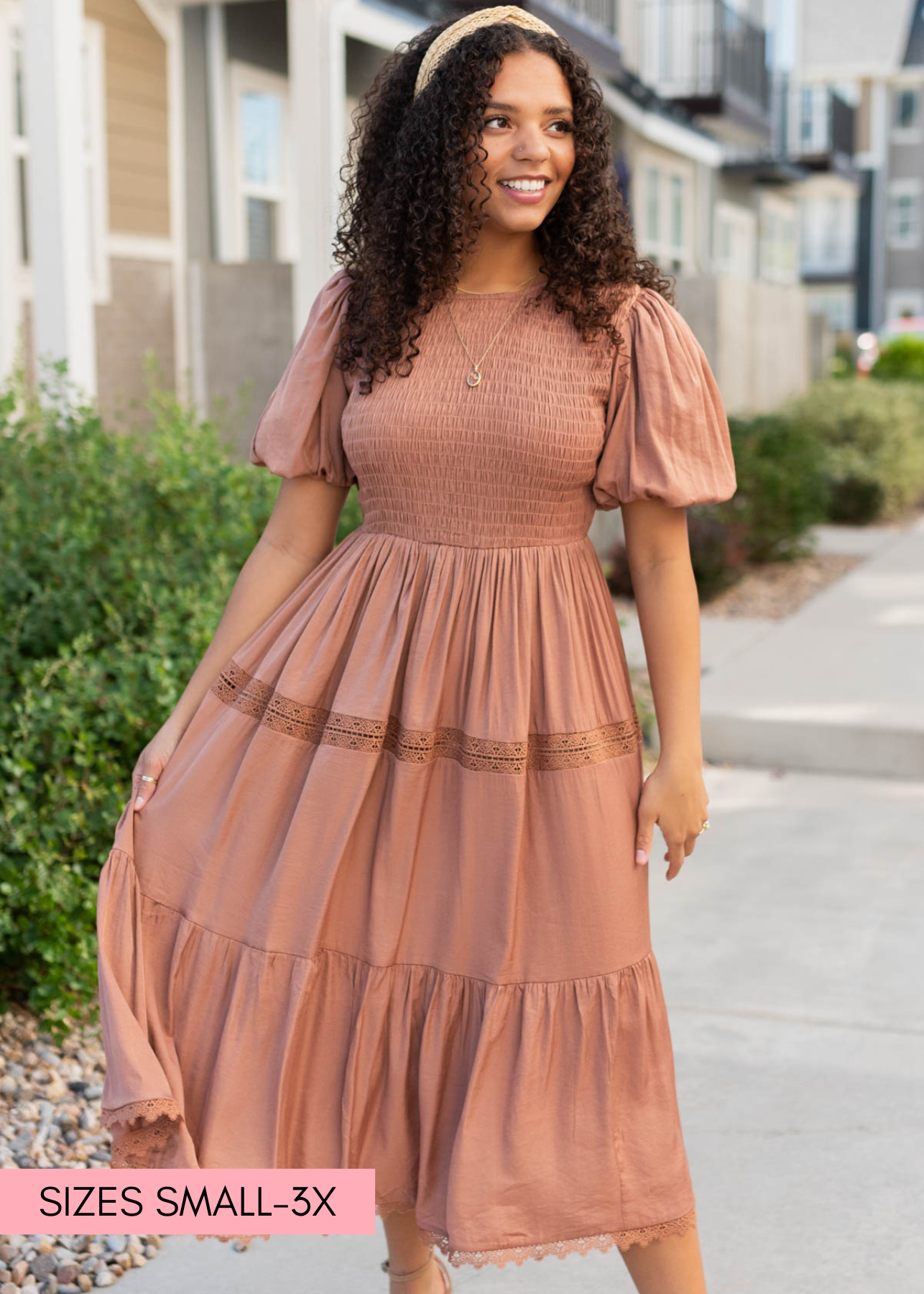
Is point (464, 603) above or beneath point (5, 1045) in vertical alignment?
above

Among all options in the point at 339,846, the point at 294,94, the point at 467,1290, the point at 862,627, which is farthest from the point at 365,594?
the point at 294,94

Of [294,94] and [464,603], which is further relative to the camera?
[294,94]

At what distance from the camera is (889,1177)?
9.37ft

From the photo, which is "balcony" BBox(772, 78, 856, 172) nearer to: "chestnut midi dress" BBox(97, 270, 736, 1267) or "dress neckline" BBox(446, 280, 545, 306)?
"dress neckline" BBox(446, 280, 545, 306)

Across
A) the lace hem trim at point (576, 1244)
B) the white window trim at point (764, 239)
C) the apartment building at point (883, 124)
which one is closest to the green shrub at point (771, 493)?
the lace hem trim at point (576, 1244)

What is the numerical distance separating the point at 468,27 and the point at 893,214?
41.9 metres

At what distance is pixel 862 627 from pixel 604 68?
719 centimetres

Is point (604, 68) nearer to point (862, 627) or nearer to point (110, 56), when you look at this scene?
point (110, 56)

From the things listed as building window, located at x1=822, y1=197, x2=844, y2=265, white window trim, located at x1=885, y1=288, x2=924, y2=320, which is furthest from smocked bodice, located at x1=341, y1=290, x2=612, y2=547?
building window, located at x1=822, y1=197, x2=844, y2=265

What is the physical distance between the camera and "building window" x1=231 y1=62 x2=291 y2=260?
9641 mm

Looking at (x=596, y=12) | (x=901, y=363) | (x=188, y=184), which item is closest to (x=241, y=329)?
(x=188, y=184)

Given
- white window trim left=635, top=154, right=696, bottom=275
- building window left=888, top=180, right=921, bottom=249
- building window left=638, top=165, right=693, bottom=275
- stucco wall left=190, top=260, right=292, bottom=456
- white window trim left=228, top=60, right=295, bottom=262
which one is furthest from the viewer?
building window left=888, top=180, right=921, bottom=249

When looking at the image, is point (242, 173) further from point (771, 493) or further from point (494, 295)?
point (494, 295)

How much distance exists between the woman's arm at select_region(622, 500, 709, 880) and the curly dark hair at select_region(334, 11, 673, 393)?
0.87ft
